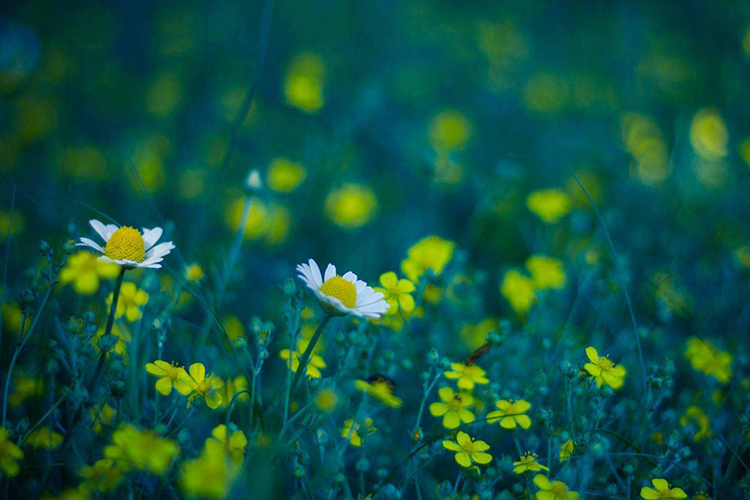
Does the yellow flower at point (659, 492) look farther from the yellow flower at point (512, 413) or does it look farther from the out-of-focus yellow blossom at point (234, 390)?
the out-of-focus yellow blossom at point (234, 390)

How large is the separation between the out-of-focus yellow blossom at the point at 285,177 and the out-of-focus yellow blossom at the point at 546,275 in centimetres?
110

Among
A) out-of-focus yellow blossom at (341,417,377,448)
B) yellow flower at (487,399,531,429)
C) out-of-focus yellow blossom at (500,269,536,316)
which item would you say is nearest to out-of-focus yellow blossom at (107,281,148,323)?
out-of-focus yellow blossom at (341,417,377,448)

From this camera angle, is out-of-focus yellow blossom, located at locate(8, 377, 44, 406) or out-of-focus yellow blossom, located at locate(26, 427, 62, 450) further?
out-of-focus yellow blossom, located at locate(8, 377, 44, 406)

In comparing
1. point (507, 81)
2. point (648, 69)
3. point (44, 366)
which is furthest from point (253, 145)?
point (648, 69)

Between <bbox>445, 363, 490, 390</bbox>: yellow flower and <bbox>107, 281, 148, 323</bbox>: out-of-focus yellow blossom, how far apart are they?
0.77 meters

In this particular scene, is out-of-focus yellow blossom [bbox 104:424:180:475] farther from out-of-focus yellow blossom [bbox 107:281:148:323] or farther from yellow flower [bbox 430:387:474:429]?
yellow flower [bbox 430:387:474:429]

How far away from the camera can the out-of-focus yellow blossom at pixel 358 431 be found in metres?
1.24

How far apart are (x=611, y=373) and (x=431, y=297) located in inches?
23.2

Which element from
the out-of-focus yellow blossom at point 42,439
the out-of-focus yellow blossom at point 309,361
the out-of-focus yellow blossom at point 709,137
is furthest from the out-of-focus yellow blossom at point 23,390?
the out-of-focus yellow blossom at point 709,137

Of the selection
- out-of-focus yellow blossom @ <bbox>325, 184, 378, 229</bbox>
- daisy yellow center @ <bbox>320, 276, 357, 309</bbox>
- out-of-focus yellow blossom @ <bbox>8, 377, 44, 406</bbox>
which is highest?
daisy yellow center @ <bbox>320, 276, 357, 309</bbox>

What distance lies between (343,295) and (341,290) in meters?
0.01

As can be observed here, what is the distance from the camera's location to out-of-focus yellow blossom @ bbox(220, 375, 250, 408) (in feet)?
4.17

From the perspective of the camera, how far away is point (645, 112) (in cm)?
363

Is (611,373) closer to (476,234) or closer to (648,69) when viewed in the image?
(476,234)
